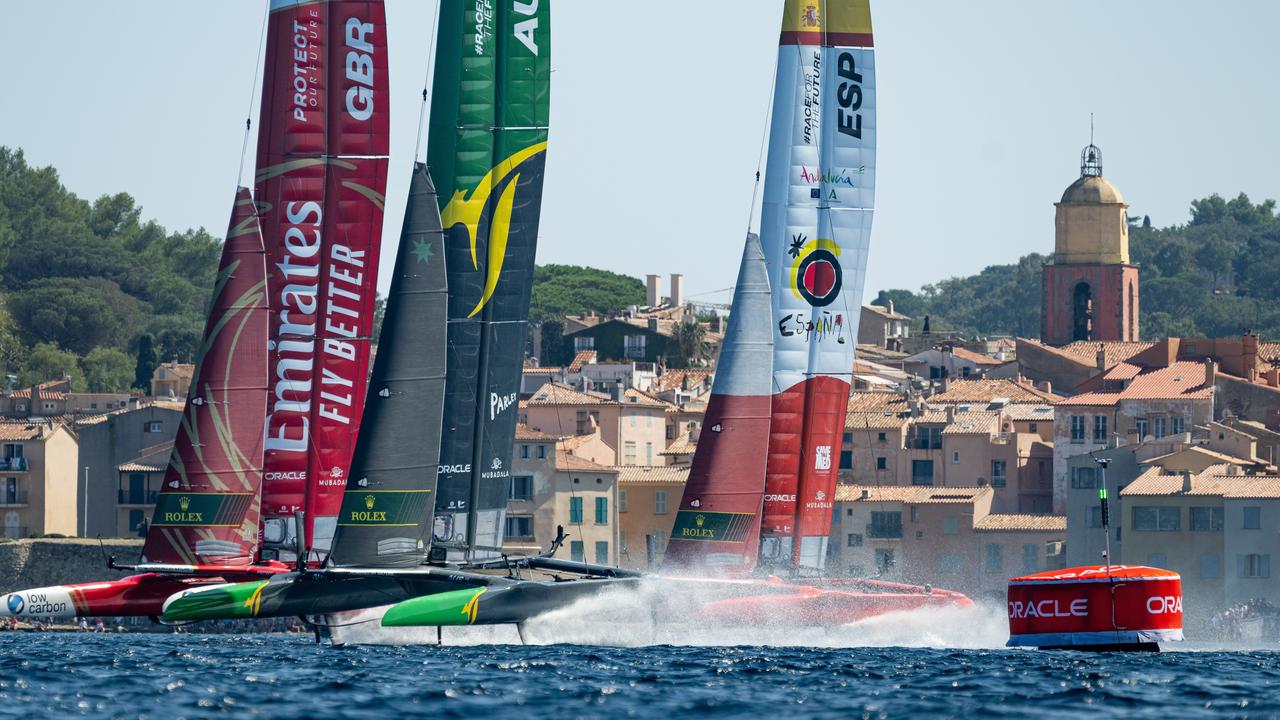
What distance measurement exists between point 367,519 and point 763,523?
31.2 feet

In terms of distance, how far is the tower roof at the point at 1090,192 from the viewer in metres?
113

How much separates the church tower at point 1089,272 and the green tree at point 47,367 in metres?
44.3

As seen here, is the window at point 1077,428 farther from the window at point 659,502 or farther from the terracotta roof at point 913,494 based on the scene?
the window at point 659,502

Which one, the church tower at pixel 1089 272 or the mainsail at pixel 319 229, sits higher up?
the church tower at pixel 1089 272

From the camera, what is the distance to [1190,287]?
16150 centimetres

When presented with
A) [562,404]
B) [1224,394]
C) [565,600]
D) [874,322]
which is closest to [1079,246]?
[874,322]

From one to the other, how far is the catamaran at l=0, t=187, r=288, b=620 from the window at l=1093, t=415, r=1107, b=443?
140ft

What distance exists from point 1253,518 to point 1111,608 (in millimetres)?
32641

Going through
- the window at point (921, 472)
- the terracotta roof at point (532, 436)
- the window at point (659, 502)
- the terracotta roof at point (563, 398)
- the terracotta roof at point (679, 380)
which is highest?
the terracotta roof at point (679, 380)

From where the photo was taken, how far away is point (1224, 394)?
267ft

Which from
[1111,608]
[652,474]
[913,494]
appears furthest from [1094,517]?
[1111,608]

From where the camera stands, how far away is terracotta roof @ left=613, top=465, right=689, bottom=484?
74000mm

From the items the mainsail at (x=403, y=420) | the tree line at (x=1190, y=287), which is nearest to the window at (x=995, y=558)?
the mainsail at (x=403, y=420)

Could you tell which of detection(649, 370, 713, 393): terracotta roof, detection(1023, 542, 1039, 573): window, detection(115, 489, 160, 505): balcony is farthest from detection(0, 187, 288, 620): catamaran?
detection(649, 370, 713, 393): terracotta roof
